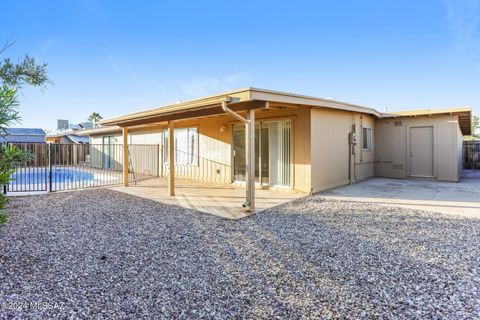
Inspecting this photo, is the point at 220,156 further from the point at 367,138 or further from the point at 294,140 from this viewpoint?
the point at 367,138

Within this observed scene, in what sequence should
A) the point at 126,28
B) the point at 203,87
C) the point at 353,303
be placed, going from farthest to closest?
the point at 203,87
the point at 126,28
the point at 353,303

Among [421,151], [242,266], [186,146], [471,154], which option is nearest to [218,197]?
[242,266]

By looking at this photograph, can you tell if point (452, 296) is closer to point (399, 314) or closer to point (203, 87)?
point (399, 314)

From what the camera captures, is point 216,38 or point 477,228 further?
point 216,38

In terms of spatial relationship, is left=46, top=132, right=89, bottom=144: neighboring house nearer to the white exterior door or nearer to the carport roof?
the carport roof

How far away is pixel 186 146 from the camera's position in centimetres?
1213

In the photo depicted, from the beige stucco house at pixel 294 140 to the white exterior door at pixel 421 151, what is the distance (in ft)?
0.12

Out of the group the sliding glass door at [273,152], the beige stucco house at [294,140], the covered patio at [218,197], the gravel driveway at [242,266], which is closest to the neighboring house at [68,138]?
the beige stucco house at [294,140]

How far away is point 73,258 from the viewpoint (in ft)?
12.1

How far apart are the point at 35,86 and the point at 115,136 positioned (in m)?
13.9

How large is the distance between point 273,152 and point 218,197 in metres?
2.46

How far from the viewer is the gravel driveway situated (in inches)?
100

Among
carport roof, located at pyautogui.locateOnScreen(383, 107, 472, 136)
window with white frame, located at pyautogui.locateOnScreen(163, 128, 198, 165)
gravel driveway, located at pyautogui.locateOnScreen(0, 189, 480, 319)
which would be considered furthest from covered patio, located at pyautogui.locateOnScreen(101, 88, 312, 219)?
carport roof, located at pyautogui.locateOnScreen(383, 107, 472, 136)

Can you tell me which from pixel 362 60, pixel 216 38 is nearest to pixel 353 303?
pixel 216 38
